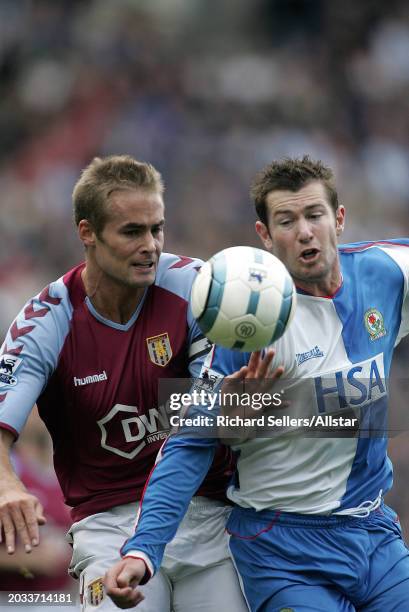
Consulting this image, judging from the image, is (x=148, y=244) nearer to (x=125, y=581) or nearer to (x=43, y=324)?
(x=43, y=324)

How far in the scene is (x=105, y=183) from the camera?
190 inches

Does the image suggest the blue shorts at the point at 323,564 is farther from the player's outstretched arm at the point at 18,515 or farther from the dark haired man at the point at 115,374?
the player's outstretched arm at the point at 18,515

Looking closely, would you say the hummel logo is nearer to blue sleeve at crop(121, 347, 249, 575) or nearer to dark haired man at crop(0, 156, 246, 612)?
dark haired man at crop(0, 156, 246, 612)

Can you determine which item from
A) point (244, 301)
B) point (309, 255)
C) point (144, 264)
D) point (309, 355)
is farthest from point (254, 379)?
point (144, 264)

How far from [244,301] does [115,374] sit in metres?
1.06

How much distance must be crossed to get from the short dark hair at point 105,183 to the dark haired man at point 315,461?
65 cm

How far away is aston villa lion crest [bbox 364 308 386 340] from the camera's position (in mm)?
4477

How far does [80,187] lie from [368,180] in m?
7.86

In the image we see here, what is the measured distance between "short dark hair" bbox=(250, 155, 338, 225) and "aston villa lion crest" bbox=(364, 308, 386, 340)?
0.54 m

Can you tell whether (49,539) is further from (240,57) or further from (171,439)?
(240,57)

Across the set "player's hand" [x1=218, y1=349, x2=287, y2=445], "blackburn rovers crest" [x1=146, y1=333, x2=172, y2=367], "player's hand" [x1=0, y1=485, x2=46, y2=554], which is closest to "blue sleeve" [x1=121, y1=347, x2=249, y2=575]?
"player's hand" [x1=218, y1=349, x2=287, y2=445]

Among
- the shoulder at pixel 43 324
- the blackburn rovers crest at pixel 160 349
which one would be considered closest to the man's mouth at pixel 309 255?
the blackburn rovers crest at pixel 160 349

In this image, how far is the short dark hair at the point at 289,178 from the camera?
4535 millimetres

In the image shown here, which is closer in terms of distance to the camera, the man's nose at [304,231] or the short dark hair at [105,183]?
the man's nose at [304,231]
